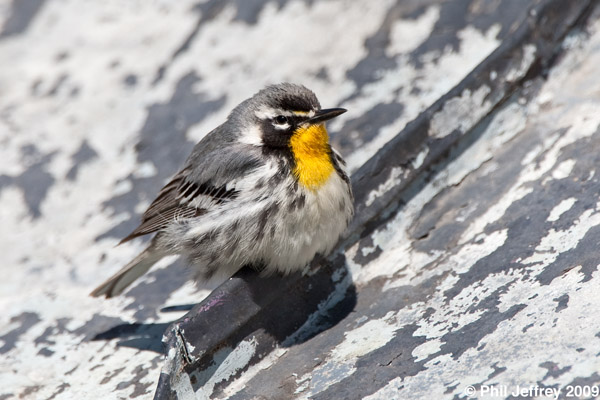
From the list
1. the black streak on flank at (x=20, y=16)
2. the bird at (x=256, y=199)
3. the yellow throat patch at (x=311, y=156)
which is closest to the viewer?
the bird at (x=256, y=199)

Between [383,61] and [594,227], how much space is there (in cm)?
208

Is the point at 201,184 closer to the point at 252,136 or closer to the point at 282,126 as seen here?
the point at 252,136

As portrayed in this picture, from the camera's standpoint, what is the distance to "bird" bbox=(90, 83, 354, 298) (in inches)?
138

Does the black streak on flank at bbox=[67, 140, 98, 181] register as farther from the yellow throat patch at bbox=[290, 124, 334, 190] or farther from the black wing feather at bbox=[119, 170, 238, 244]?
the yellow throat patch at bbox=[290, 124, 334, 190]

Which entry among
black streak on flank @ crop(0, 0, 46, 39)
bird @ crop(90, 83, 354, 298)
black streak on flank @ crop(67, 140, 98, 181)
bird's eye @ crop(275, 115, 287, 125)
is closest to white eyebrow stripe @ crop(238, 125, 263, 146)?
bird @ crop(90, 83, 354, 298)

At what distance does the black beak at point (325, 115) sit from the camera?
12.4 feet

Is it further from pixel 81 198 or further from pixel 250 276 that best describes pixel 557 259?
pixel 81 198

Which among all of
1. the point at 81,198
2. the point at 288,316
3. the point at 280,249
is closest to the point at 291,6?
the point at 81,198

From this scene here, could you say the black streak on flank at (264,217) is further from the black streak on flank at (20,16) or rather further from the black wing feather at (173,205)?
the black streak on flank at (20,16)

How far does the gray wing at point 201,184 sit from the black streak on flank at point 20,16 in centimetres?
284

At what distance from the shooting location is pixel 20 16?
6.32 m

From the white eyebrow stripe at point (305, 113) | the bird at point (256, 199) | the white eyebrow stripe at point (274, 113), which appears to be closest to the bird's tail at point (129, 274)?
the bird at point (256, 199)

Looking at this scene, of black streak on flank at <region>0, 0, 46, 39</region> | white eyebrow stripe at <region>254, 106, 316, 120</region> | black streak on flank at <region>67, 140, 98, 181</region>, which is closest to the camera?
white eyebrow stripe at <region>254, 106, 316, 120</region>

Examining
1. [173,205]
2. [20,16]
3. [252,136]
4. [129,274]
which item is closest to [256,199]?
[252,136]
